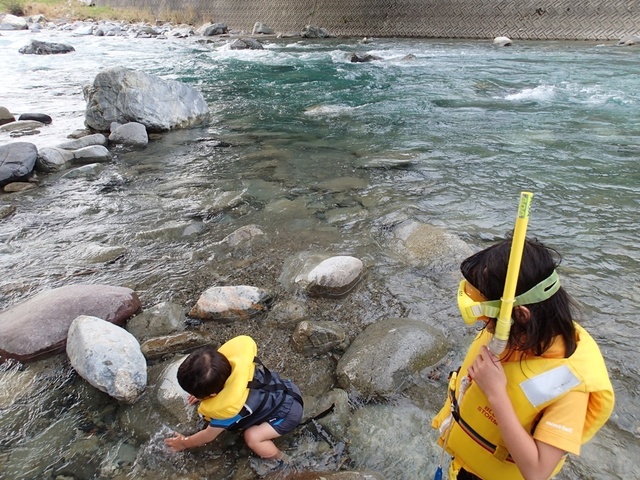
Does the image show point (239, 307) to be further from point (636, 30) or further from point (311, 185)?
point (636, 30)

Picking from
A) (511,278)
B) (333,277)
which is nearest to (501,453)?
(511,278)

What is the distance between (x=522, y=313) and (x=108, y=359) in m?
2.46

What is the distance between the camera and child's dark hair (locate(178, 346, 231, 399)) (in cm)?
211

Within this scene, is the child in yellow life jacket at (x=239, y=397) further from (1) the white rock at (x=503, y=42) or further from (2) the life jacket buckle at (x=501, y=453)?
(1) the white rock at (x=503, y=42)

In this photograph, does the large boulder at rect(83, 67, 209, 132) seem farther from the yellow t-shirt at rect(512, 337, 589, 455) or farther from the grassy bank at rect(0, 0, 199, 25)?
the grassy bank at rect(0, 0, 199, 25)

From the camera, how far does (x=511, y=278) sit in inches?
46.4

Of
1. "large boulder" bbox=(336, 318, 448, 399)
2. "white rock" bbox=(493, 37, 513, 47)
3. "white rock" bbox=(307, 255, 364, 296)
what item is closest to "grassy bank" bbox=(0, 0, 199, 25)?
"white rock" bbox=(493, 37, 513, 47)

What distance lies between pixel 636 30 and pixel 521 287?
20.4 metres

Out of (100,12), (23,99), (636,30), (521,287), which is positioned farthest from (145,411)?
(100,12)

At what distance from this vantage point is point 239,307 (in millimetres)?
3400

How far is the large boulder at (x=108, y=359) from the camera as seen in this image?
8.74 feet

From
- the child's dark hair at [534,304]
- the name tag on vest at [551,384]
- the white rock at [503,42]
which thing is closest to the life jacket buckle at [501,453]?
the name tag on vest at [551,384]

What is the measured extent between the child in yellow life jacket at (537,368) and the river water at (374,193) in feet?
3.79

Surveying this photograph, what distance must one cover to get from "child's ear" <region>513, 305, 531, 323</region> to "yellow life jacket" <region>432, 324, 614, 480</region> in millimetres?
159
